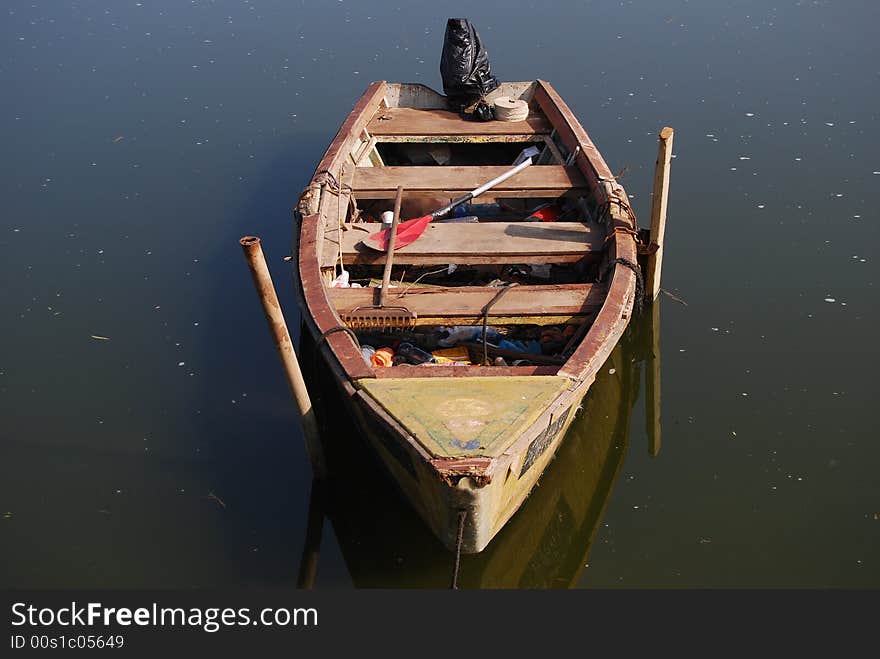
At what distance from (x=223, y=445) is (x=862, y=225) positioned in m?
6.23

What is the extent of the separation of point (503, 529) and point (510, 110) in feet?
14.5

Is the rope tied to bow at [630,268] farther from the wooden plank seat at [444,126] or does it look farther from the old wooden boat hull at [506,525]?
the wooden plank seat at [444,126]

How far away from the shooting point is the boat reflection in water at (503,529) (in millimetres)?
5125

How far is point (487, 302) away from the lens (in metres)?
5.62

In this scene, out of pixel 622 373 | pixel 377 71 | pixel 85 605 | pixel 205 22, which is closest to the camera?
pixel 85 605

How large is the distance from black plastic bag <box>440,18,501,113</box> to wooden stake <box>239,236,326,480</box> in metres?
3.94

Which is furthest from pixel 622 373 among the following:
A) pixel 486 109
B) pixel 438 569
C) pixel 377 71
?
pixel 377 71

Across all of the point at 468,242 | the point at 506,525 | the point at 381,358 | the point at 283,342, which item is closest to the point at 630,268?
the point at 468,242

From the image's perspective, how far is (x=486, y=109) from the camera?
8.15m

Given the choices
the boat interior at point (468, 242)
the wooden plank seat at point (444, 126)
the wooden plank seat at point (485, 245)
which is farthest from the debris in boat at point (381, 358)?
the wooden plank seat at point (444, 126)

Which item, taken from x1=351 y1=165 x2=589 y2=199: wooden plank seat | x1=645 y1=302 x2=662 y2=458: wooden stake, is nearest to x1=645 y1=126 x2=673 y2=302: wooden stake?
x1=645 y1=302 x2=662 y2=458: wooden stake

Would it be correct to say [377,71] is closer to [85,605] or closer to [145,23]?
[145,23]

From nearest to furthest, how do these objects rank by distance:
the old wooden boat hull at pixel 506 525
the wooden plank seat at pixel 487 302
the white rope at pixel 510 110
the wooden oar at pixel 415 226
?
the old wooden boat hull at pixel 506 525, the wooden plank seat at pixel 487 302, the wooden oar at pixel 415 226, the white rope at pixel 510 110

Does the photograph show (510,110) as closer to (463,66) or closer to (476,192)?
(463,66)
